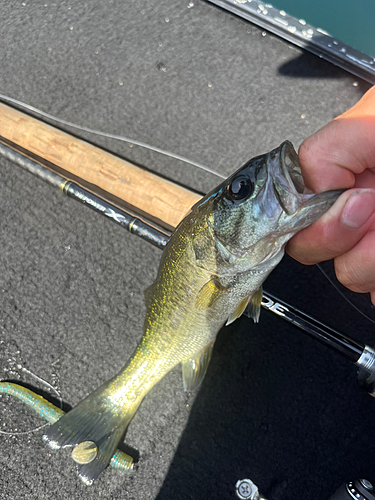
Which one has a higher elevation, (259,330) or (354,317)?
(354,317)

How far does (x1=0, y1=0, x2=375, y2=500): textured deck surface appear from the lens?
164 cm

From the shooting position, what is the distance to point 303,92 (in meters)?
1.96

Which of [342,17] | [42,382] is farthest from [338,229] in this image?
[342,17]

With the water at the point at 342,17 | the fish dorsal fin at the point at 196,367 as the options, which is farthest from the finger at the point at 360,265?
the water at the point at 342,17

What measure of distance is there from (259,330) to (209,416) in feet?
1.67

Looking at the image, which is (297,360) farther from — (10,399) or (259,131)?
(10,399)

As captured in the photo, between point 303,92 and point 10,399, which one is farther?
point 303,92

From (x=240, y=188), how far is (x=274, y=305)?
0.58 metres

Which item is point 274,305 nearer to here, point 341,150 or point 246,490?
point 341,150

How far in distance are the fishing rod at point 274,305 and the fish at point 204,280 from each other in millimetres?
153

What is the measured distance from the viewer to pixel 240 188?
3.03ft

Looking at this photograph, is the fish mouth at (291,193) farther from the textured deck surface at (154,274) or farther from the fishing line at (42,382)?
the fishing line at (42,382)

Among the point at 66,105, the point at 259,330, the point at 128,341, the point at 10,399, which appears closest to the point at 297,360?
the point at 259,330

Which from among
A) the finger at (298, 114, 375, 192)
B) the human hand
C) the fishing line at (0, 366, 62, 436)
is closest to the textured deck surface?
the fishing line at (0, 366, 62, 436)
